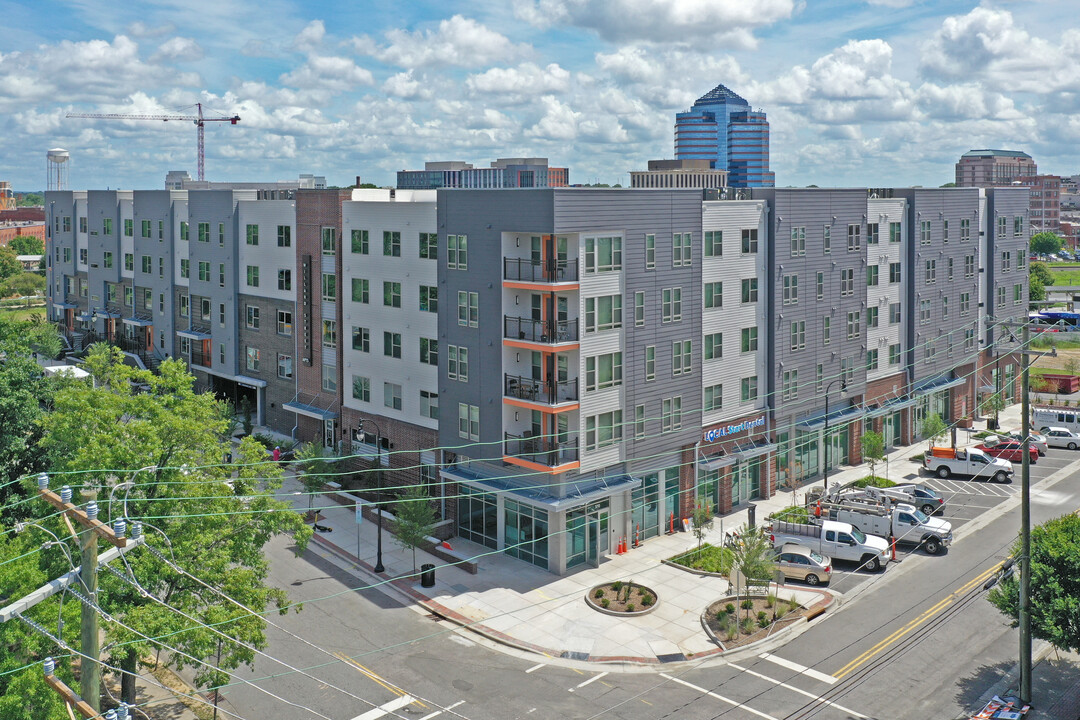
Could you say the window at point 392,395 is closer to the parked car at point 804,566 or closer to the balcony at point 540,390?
the balcony at point 540,390

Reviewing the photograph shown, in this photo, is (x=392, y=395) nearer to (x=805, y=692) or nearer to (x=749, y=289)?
(x=749, y=289)

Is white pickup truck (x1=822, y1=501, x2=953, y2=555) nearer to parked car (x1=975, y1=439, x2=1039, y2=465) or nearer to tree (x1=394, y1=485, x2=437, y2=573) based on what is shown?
parked car (x1=975, y1=439, x2=1039, y2=465)

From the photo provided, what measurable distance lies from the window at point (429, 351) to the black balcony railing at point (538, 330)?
5.88 metres

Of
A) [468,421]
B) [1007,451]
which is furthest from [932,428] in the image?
[468,421]

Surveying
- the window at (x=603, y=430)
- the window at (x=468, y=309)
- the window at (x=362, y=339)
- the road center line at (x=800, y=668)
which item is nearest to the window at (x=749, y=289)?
the window at (x=603, y=430)

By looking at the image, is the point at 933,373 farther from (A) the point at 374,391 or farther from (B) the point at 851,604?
(A) the point at 374,391

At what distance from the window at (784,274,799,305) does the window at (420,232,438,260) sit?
65.2 ft

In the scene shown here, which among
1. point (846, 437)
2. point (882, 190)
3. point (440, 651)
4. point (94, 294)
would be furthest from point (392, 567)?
point (94, 294)

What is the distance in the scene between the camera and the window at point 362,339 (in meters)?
54.6

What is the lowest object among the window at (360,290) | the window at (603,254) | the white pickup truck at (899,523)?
the white pickup truck at (899,523)

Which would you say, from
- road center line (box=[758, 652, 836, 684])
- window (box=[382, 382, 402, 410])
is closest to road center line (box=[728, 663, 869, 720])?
road center line (box=[758, 652, 836, 684])

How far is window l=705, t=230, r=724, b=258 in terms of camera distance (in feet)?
166

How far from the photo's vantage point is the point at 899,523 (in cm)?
4772

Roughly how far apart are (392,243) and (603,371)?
14574 millimetres
